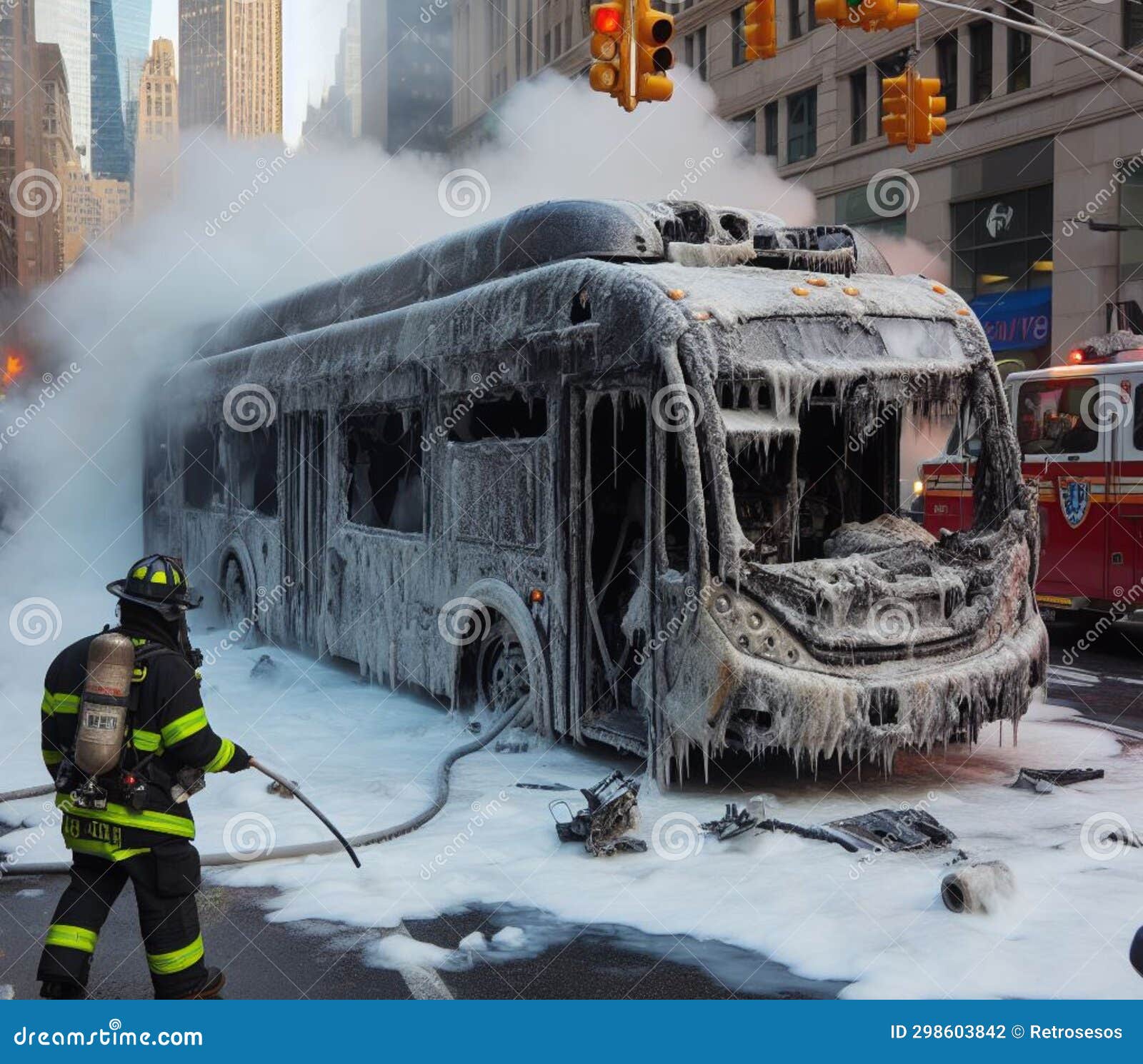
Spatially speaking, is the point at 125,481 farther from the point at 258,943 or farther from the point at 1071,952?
the point at 1071,952

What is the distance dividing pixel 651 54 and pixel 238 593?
6.03m

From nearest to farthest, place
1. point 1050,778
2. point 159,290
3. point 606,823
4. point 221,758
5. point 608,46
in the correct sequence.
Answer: point 221,758, point 606,823, point 1050,778, point 608,46, point 159,290

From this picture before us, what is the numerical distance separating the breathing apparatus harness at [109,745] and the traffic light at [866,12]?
944 centimetres

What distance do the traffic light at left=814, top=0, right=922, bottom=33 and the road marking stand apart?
9.27 meters

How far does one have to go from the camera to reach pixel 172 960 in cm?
455

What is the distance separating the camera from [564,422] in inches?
317

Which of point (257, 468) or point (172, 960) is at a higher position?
point (257, 468)

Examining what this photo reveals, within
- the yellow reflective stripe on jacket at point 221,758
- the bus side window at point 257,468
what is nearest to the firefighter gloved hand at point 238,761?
the yellow reflective stripe on jacket at point 221,758

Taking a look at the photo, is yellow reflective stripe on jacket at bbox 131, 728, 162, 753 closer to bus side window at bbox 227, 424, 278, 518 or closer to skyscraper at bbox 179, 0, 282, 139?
bus side window at bbox 227, 424, 278, 518

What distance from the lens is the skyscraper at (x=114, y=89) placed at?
184m

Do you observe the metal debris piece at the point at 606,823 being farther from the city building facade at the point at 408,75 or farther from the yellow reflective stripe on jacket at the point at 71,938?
the city building facade at the point at 408,75

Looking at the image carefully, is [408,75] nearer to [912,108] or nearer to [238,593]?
[912,108]

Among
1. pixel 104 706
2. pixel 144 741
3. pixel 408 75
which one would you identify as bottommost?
pixel 144 741

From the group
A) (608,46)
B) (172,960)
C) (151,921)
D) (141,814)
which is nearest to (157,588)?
(141,814)
